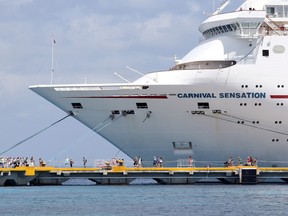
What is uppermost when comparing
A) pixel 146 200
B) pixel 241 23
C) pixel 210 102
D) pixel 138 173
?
pixel 241 23

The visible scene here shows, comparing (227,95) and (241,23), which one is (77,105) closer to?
(227,95)

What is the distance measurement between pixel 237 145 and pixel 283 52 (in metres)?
5.86

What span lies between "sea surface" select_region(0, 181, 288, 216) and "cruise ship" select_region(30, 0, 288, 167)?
2375mm

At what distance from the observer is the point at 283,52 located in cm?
5853

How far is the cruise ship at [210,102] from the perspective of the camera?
5766cm

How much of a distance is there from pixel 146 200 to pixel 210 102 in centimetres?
955

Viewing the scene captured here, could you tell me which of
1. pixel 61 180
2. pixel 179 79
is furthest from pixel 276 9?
pixel 61 180

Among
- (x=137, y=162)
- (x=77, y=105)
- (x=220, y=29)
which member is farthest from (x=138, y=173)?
(x=220, y=29)

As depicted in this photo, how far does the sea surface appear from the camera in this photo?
45781 millimetres

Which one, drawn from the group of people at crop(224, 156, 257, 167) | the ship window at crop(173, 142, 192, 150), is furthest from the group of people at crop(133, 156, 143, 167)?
the group of people at crop(224, 156, 257, 167)

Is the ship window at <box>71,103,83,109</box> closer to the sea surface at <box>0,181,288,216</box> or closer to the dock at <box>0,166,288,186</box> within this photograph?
the dock at <box>0,166,288,186</box>

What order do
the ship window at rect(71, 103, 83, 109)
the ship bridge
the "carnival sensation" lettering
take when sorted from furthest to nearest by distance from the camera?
1. the ship window at rect(71, 103, 83, 109)
2. the ship bridge
3. the "carnival sensation" lettering

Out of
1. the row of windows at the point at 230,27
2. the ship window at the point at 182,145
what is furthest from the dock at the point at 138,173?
the row of windows at the point at 230,27

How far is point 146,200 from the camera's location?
50.4 meters
